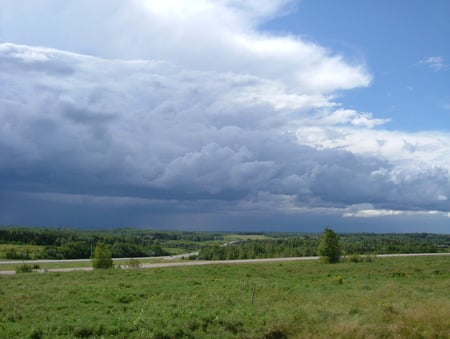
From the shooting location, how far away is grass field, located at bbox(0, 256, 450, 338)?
1566 cm

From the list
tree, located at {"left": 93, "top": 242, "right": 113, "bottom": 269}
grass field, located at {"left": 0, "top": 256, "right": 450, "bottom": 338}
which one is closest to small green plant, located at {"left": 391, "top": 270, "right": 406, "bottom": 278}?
grass field, located at {"left": 0, "top": 256, "right": 450, "bottom": 338}

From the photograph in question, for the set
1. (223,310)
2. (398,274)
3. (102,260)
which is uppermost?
(223,310)

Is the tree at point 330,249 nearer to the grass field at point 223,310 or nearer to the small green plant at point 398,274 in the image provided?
the small green plant at point 398,274

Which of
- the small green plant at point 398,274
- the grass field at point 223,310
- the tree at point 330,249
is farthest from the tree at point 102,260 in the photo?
the small green plant at point 398,274

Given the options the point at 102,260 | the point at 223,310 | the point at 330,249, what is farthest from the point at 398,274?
→ the point at 102,260

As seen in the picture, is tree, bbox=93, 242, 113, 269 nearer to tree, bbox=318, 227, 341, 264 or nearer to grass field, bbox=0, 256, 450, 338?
grass field, bbox=0, 256, 450, 338

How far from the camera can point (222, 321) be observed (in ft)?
56.4

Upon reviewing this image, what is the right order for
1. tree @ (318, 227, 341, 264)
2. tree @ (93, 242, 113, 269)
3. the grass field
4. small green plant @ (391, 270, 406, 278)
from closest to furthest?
the grass field
small green plant @ (391, 270, 406, 278)
tree @ (93, 242, 113, 269)
tree @ (318, 227, 341, 264)

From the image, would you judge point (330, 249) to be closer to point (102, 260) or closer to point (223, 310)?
point (102, 260)

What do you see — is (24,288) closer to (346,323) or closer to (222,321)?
(222,321)

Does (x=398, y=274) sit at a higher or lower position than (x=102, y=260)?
higher

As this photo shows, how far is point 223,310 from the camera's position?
746 inches

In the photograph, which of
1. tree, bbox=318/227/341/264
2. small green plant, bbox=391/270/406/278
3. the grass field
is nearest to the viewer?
the grass field

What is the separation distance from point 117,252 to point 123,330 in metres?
85.2
